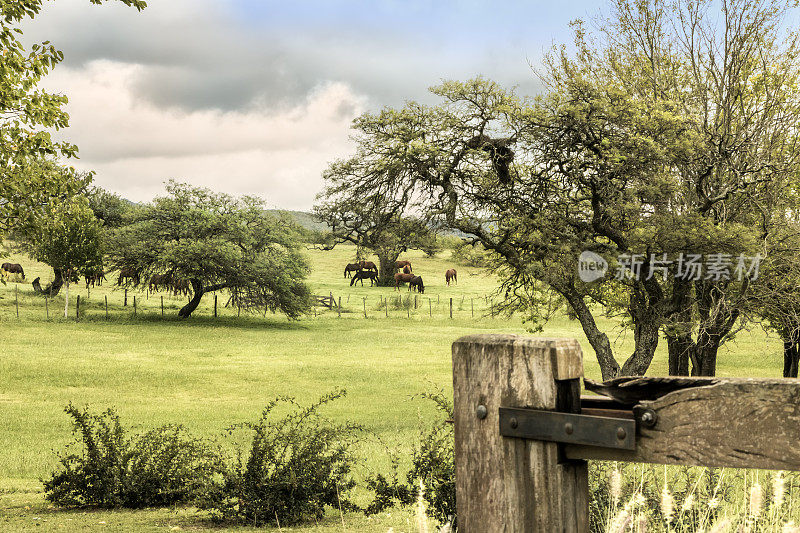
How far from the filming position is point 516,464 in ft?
8.35

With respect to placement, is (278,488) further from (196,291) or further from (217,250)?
(196,291)

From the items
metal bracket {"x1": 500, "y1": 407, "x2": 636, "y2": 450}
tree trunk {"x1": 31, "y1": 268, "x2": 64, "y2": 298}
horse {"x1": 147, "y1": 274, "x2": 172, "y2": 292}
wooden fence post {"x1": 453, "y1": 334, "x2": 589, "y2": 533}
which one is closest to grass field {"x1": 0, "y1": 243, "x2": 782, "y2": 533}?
tree trunk {"x1": 31, "y1": 268, "x2": 64, "y2": 298}

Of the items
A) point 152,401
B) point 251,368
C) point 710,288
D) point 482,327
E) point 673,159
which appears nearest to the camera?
point 673,159

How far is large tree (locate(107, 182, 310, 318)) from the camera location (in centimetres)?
4550

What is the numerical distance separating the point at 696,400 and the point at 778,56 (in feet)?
71.2

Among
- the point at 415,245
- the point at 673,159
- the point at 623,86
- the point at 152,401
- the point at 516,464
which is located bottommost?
the point at 152,401

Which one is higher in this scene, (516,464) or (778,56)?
(778,56)

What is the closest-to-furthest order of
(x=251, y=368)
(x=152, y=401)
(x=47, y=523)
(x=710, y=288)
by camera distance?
(x=47, y=523) → (x=710, y=288) → (x=152, y=401) → (x=251, y=368)

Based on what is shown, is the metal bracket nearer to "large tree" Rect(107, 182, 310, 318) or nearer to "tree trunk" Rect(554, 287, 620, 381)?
"tree trunk" Rect(554, 287, 620, 381)

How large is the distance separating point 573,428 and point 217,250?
44.2m

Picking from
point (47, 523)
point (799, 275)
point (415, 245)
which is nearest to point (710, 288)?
point (799, 275)

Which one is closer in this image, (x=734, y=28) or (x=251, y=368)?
(x=734, y=28)

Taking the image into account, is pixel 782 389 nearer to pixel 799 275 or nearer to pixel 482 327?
pixel 799 275

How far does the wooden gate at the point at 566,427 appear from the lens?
2.21m
